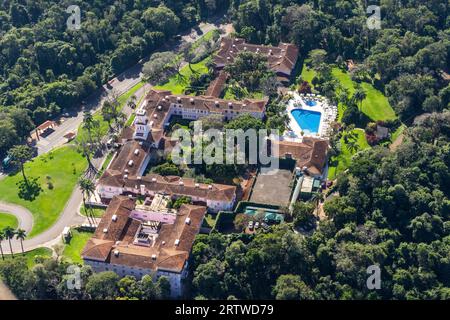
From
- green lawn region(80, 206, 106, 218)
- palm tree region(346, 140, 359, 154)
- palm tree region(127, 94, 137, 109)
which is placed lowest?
green lawn region(80, 206, 106, 218)

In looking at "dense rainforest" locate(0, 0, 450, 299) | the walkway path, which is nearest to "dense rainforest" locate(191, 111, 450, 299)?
"dense rainforest" locate(0, 0, 450, 299)

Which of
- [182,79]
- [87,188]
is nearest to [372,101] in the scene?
[182,79]

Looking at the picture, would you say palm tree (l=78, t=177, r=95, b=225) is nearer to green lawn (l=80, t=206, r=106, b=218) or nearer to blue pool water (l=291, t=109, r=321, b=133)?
green lawn (l=80, t=206, r=106, b=218)

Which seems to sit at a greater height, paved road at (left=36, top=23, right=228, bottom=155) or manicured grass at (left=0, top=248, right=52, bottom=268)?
paved road at (left=36, top=23, right=228, bottom=155)

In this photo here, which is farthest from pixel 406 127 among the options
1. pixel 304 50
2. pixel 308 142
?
pixel 304 50

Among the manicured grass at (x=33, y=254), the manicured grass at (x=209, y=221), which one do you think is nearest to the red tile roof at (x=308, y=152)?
the manicured grass at (x=209, y=221)

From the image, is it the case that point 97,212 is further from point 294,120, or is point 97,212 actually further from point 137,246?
point 294,120

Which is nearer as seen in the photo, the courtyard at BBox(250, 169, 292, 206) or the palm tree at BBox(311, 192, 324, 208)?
the palm tree at BBox(311, 192, 324, 208)

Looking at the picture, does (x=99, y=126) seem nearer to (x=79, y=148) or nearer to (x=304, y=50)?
(x=79, y=148)
